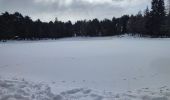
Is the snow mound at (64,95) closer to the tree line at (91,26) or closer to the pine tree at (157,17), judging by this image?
the tree line at (91,26)

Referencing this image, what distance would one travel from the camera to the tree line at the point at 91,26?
64.6 m

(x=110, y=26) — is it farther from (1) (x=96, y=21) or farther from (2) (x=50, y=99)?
(2) (x=50, y=99)

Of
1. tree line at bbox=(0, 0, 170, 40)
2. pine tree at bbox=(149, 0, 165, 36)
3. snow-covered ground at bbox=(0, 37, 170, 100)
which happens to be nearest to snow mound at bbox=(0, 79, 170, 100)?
snow-covered ground at bbox=(0, 37, 170, 100)

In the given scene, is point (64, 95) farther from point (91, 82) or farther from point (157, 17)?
point (157, 17)

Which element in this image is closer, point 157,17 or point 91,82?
point 91,82

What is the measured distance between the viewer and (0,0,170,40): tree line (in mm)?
64625

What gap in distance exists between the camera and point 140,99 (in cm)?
857

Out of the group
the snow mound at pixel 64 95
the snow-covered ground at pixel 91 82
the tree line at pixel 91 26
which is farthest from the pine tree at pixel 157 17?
the snow mound at pixel 64 95

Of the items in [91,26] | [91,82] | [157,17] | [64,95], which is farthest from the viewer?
[91,26]

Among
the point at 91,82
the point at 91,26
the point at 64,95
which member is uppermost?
the point at 91,26

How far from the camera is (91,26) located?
10331cm

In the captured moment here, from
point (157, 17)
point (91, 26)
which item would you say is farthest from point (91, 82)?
point (91, 26)

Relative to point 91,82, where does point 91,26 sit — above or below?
above

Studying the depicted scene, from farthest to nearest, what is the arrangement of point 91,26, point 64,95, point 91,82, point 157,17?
point 91,26 → point 157,17 → point 91,82 → point 64,95
